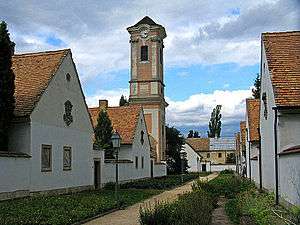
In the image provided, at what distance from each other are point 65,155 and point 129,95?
3396cm

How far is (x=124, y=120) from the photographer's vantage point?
4550cm

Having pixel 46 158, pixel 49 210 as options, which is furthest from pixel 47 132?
pixel 49 210

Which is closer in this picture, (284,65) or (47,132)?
(284,65)

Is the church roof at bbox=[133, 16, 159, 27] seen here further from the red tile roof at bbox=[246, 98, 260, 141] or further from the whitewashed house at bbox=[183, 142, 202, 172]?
the whitewashed house at bbox=[183, 142, 202, 172]

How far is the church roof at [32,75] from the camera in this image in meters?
23.9

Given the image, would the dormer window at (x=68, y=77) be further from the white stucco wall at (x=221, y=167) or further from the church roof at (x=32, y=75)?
the white stucco wall at (x=221, y=167)

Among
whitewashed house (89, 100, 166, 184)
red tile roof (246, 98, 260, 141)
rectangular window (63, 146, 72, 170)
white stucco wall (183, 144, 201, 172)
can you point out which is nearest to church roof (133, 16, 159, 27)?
whitewashed house (89, 100, 166, 184)

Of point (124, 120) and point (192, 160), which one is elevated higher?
point (124, 120)

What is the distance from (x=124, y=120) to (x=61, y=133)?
61.4ft

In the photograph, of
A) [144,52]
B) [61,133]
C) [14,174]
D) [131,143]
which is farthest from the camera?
[144,52]

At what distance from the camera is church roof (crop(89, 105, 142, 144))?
1692 inches

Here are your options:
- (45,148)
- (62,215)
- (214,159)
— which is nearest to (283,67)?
(62,215)

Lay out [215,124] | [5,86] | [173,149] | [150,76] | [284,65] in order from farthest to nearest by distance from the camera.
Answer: [215,124] → [173,149] → [150,76] → [5,86] → [284,65]

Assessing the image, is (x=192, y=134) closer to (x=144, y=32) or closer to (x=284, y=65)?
(x=144, y=32)
